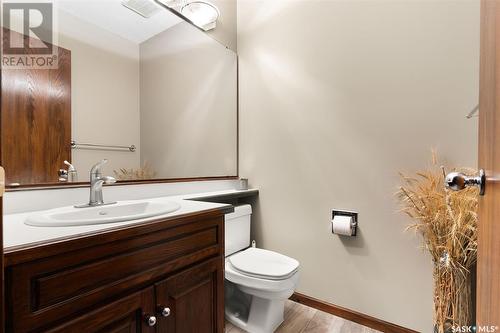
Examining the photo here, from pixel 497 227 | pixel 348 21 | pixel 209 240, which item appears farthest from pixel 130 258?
pixel 348 21

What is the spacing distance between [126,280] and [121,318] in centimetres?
12

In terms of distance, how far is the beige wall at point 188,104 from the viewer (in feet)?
5.41

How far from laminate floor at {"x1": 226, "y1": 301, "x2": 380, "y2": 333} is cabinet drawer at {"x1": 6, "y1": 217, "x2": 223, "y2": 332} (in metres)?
1.00

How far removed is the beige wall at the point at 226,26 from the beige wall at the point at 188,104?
0.23 ft

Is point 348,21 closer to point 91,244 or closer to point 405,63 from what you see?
point 405,63

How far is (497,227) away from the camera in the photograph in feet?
1.61

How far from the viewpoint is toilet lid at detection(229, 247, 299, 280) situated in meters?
1.45

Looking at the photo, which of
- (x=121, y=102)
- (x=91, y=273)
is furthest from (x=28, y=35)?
(x=91, y=273)

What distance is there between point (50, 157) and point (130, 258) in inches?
29.2

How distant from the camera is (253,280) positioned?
4.78 feet

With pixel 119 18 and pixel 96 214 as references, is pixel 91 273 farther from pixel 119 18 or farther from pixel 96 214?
pixel 119 18

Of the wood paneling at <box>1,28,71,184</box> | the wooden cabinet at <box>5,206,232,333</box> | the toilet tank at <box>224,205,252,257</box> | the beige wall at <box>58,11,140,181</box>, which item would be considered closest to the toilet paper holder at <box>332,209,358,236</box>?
the toilet tank at <box>224,205,252,257</box>

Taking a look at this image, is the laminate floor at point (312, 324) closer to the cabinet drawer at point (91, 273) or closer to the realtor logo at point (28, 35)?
the cabinet drawer at point (91, 273)

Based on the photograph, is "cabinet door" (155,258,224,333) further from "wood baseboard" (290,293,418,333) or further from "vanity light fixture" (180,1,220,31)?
"vanity light fixture" (180,1,220,31)
